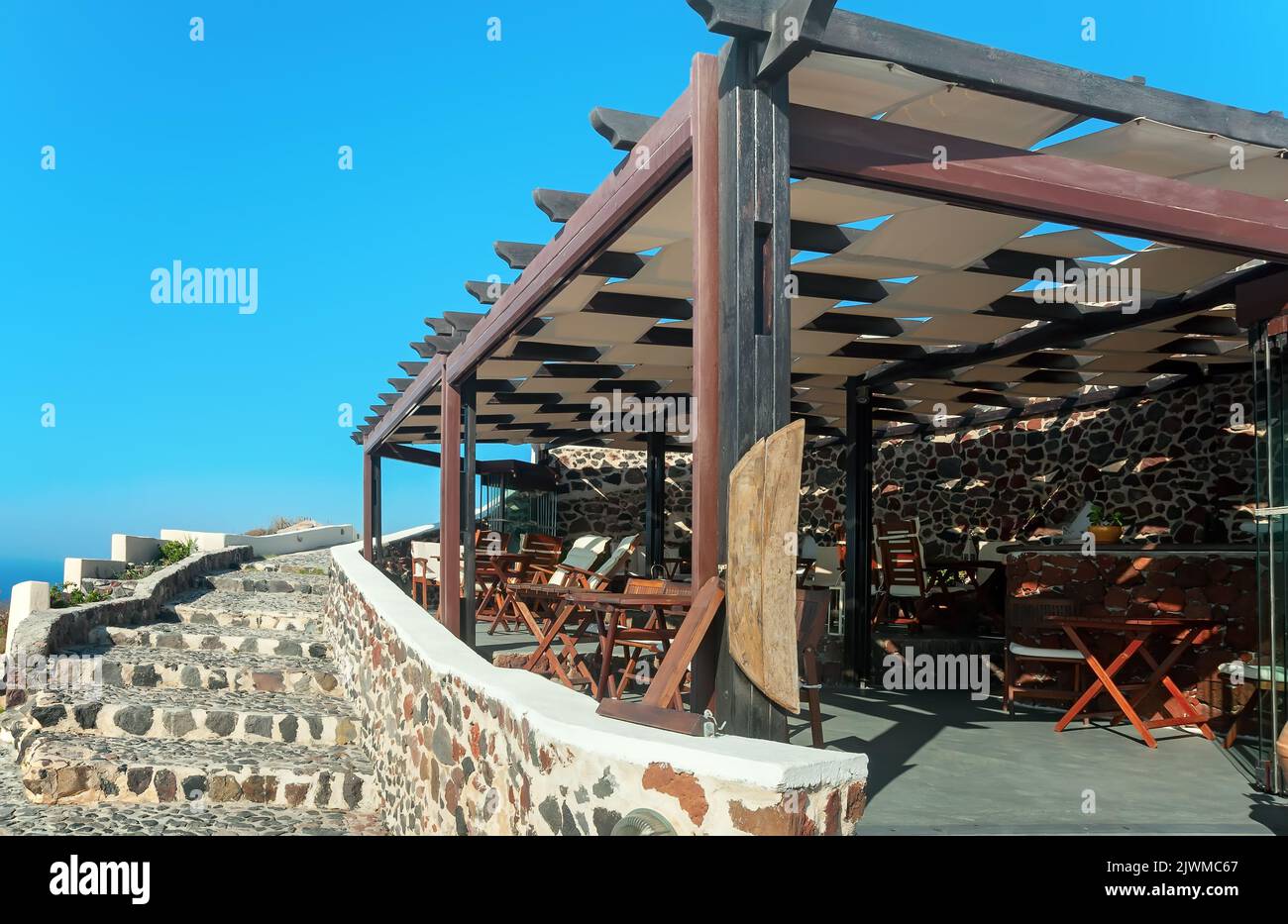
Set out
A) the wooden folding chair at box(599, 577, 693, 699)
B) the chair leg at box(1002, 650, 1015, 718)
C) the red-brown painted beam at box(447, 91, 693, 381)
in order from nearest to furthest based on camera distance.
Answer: the red-brown painted beam at box(447, 91, 693, 381) < the wooden folding chair at box(599, 577, 693, 699) < the chair leg at box(1002, 650, 1015, 718)

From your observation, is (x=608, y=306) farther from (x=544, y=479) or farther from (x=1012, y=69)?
(x=544, y=479)

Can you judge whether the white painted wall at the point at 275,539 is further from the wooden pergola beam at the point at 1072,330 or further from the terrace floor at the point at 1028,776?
the terrace floor at the point at 1028,776

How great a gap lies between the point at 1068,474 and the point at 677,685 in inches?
325

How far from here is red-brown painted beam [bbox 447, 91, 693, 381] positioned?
3.30 m

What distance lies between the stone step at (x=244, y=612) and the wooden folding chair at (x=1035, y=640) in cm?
598

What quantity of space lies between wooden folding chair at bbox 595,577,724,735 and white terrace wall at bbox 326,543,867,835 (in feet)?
0.18

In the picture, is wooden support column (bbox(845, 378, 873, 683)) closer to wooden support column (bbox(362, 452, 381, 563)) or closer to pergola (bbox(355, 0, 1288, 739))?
pergola (bbox(355, 0, 1288, 739))

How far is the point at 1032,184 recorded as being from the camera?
337 centimetres

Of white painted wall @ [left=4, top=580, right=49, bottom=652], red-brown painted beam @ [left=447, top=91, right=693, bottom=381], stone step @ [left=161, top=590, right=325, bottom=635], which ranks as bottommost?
stone step @ [left=161, top=590, right=325, bottom=635]

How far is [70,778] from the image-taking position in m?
5.40

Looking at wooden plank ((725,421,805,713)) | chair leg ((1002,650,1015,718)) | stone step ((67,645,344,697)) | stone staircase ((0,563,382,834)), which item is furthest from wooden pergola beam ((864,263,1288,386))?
stone step ((67,645,344,697))

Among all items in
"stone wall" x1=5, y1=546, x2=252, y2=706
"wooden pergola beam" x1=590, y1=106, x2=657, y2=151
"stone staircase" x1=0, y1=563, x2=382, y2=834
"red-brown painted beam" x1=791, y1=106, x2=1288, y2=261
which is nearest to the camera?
"red-brown painted beam" x1=791, y1=106, x2=1288, y2=261

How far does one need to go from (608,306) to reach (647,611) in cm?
197
